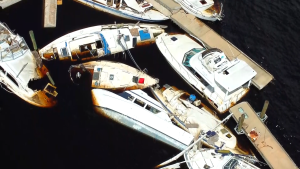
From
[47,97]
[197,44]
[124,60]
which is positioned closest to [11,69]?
[47,97]

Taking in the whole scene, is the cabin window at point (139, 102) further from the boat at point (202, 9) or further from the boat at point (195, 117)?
the boat at point (202, 9)

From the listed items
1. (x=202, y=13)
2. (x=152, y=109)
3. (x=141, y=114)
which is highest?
(x=202, y=13)

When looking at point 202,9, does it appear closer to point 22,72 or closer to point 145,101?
point 145,101

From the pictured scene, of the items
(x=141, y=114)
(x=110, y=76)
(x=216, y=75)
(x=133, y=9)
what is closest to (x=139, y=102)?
(x=141, y=114)

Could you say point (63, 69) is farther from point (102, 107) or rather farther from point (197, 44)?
point (197, 44)

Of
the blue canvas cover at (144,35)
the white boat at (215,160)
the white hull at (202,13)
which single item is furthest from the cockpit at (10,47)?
the white boat at (215,160)
